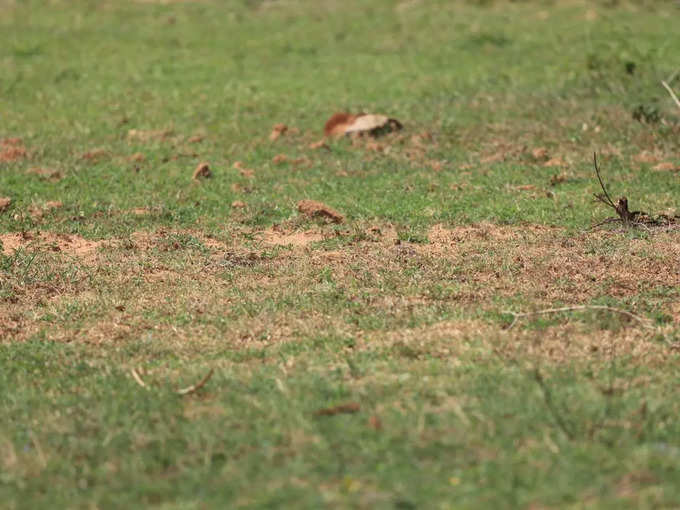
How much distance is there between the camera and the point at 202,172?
8.56 metres

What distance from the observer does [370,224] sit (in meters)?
7.16

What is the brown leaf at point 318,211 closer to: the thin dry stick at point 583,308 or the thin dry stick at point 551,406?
the thin dry stick at point 583,308

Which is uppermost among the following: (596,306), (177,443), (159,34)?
(177,443)

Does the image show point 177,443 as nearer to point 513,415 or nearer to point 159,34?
point 513,415

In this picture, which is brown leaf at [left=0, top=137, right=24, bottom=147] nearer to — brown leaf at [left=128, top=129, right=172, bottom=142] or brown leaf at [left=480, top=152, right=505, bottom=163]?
brown leaf at [left=128, top=129, right=172, bottom=142]

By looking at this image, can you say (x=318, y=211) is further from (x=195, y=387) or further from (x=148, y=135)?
(x=148, y=135)

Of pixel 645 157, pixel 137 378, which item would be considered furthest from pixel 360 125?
pixel 137 378

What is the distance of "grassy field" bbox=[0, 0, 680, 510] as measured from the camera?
3.84 metres

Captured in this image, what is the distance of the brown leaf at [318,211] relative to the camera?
726 centimetres

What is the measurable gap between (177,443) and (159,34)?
1164cm

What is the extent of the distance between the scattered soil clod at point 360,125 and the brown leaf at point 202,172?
4.82 ft

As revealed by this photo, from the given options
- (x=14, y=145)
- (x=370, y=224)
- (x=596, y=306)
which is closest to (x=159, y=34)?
(x=14, y=145)

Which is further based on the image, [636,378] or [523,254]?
[523,254]

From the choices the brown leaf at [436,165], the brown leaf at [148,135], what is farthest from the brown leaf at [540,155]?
the brown leaf at [148,135]
